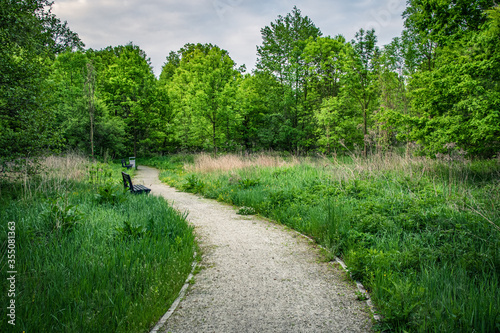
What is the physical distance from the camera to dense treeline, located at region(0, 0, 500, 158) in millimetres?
6680

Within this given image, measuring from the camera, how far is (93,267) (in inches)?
111

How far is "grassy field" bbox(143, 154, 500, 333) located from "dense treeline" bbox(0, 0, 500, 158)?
221cm

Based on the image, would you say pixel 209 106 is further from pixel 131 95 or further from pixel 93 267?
pixel 93 267

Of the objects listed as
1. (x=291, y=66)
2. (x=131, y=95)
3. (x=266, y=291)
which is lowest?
(x=266, y=291)

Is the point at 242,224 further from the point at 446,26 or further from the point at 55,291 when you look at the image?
the point at 446,26

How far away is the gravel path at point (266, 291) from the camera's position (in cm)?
251

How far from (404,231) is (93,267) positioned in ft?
14.6

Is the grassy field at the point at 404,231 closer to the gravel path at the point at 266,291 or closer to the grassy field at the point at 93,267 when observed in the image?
the gravel path at the point at 266,291

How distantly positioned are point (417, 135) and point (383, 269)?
7.22 m

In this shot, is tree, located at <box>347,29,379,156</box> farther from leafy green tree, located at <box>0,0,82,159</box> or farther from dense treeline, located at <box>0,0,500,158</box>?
leafy green tree, located at <box>0,0,82,159</box>

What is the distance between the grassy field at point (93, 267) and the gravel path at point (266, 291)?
0.36 m

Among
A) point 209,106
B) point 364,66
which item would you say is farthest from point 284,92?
point 209,106

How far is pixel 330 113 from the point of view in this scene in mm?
19188

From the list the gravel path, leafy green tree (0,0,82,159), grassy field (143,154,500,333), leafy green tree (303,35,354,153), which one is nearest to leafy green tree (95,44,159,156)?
leafy green tree (303,35,354,153)
